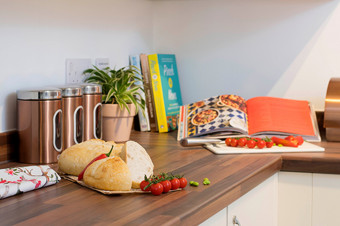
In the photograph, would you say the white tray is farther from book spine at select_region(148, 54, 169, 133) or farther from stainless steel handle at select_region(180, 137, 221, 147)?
book spine at select_region(148, 54, 169, 133)

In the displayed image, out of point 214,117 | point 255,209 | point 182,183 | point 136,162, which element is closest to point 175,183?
point 182,183

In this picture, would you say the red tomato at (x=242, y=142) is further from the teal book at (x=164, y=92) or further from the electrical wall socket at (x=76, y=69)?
the electrical wall socket at (x=76, y=69)

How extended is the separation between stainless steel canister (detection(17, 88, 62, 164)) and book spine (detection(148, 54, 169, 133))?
74cm

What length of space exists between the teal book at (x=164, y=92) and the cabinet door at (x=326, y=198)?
725mm

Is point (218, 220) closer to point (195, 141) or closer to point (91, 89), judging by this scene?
point (195, 141)

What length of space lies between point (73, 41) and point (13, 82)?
0.35 meters

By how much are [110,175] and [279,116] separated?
3.15 ft

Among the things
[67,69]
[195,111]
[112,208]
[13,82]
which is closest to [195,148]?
[195,111]

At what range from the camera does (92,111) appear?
5.10ft

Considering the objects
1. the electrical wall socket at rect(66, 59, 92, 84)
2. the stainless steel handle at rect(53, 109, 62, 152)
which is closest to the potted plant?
the electrical wall socket at rect(66, 59, 92, 84)

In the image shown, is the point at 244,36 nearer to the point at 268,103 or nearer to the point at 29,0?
the point at 268,103

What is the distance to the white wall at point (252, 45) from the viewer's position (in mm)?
2006

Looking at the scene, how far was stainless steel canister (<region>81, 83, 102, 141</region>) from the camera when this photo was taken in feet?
5.03

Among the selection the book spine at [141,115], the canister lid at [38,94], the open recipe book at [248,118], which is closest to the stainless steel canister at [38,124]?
the canister lid at [38,94]
